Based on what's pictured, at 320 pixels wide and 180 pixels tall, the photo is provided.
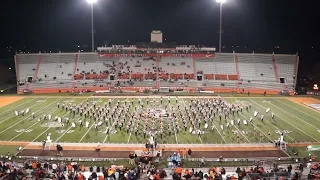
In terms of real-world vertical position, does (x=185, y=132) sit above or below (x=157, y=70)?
below

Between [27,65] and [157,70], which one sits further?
[157,70]

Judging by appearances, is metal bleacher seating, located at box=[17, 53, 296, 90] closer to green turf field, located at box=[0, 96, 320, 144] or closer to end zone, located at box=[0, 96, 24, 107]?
end zone, located at box=[0, 96, 24, 107]

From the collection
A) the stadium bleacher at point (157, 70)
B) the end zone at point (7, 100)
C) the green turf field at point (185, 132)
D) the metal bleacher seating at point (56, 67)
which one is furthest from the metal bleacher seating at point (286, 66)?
the end zone at point (7, 100)

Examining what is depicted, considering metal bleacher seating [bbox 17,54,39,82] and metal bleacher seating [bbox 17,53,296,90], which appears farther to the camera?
metal bleacher seating [bbox 17,54,39,82]

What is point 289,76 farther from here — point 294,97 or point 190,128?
point 190,128

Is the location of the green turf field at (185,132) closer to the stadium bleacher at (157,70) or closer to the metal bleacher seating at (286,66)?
the stadium bleacher at (157,70)

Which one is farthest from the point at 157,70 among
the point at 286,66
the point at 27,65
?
the point at 27,65

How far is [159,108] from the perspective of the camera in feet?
91.3

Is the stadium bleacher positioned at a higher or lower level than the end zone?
higher

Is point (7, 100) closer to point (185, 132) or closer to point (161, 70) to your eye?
point (161, 70)

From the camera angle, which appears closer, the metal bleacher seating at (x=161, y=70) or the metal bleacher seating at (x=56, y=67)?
the metal bleacher seating at (x=161, y=70)

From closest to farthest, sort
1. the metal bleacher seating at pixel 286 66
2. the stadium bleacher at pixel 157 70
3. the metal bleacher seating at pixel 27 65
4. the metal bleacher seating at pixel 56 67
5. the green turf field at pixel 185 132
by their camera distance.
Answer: the green turf field at pixel 185 132, the stadium bleacher at pixel 157 70, the metal bleacher seating at pixel 286 66, the metal bleacher seating at pixel 27 65, the metal bleacher seating at pixel 56 67

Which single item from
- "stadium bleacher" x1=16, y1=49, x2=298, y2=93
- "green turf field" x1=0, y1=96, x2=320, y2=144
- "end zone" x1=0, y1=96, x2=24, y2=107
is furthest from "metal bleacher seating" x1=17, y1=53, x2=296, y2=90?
"green turf field" x1=0, y1=96, x2=320, y2=144

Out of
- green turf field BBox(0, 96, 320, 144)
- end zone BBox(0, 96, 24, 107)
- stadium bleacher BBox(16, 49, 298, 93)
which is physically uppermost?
stadium bleacher BBox(16, 49, 298, 93)
